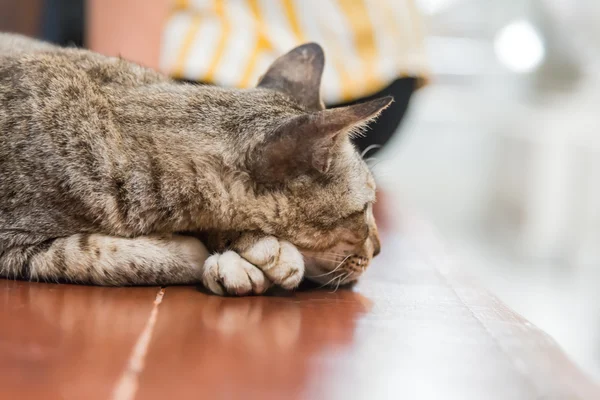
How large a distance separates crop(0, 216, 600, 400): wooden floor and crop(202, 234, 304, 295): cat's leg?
0.03 meters

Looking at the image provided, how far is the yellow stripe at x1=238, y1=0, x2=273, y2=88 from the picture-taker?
1.90 meters

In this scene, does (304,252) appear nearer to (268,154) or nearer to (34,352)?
(268,154)

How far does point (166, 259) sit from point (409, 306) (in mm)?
411

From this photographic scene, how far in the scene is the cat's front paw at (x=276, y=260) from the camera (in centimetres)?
107

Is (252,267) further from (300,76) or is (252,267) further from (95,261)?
(300,76)

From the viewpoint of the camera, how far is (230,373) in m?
0.71

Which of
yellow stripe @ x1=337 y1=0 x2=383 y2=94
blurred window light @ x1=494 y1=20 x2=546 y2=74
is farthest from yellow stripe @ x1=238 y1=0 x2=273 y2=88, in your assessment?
blurred window light @ x1=494 y1=20 x2=546 y2=74

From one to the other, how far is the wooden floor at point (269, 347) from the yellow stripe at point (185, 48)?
94 centimetres

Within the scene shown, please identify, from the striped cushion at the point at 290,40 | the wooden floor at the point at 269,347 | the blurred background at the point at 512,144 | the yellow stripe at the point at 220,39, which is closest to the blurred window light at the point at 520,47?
the blurred background at the point at 512,144

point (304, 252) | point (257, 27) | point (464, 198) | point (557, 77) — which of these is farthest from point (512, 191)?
point (304, 252)

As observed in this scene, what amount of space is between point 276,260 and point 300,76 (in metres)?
0.51

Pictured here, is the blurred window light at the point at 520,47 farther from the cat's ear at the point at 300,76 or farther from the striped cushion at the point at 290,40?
the cat's ear at the point at 300,76

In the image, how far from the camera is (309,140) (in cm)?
107

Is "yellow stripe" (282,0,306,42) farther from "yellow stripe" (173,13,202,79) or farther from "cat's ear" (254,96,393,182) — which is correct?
"cat's ear" (254,96,393,182)
